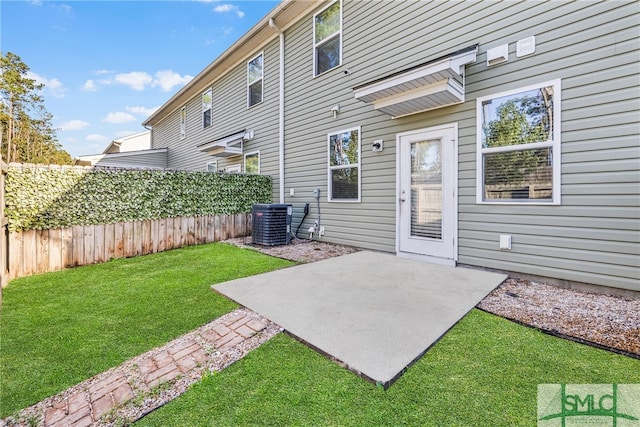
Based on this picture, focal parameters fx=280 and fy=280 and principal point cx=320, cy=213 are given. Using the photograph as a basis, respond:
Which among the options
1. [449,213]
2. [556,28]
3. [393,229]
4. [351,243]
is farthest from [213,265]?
[556,28]

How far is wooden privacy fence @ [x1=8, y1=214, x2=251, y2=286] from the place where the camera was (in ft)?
13.6

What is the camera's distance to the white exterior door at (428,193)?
4.17 metres

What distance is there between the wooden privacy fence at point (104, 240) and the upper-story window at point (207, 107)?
18.1 feet

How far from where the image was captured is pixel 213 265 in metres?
4.46

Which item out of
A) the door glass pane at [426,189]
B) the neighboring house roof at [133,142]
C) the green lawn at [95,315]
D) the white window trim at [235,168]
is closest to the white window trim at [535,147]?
the door glass pane at [426,189]

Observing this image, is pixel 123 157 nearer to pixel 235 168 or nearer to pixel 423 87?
pixel 235 168

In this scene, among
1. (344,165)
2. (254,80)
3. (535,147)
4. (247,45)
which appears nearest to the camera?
(535,147)

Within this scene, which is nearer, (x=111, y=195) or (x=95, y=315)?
(x=95, y=315)

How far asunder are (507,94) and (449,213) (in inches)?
67.4

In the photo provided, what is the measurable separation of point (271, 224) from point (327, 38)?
422 centimetres

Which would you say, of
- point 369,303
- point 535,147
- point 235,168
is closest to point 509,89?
point 535,147

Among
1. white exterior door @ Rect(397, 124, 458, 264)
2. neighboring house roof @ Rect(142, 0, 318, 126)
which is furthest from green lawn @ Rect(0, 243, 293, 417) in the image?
neighboring house roof @ Rect(142, 0, 318, 126)

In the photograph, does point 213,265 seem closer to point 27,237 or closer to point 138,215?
point 138,215

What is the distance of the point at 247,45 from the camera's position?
800 centimetres
